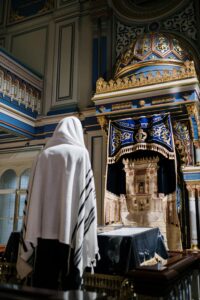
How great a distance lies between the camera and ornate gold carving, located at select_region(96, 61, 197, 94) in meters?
4.05

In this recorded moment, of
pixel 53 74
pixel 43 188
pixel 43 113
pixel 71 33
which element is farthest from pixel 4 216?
pixel 43 188

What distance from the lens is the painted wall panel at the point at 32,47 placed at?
641 cm

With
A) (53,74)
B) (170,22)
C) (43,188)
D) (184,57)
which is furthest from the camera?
(53,74)

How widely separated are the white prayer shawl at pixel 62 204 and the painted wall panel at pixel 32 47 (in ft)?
15.8

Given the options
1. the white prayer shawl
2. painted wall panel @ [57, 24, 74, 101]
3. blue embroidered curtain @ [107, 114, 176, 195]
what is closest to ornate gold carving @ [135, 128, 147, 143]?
blue embroidered curtain @ [107, 114, 176, 195]

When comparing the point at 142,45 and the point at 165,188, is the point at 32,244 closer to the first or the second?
the point at 165,188

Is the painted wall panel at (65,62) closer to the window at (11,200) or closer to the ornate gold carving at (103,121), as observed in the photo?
the ornate gold carving at (103,121)

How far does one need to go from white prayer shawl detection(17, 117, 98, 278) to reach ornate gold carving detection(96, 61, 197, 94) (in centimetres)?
264

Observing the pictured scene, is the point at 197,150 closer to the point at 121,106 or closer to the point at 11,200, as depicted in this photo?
the point at 121,106

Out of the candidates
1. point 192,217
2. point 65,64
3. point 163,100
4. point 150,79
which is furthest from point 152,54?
point 192,217

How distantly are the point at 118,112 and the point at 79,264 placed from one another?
296 cm

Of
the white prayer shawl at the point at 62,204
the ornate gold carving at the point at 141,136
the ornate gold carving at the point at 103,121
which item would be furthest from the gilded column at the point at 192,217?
the white prayer shawl at the point at 62,204

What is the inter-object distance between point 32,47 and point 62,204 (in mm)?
5572

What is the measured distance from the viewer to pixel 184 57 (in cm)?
487
